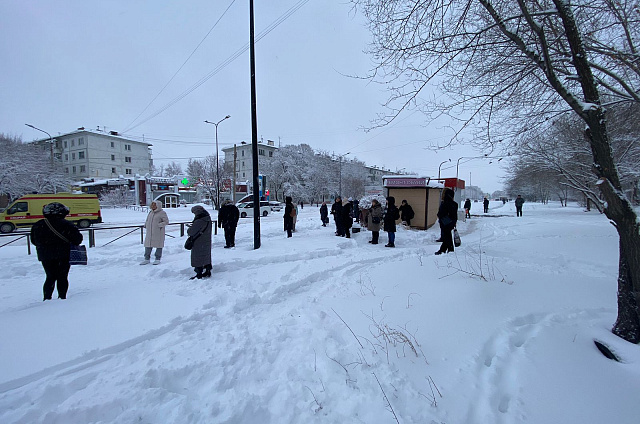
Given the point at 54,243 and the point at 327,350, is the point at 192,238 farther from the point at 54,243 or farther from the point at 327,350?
the point at 327,350

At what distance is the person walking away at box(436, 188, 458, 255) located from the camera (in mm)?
7211

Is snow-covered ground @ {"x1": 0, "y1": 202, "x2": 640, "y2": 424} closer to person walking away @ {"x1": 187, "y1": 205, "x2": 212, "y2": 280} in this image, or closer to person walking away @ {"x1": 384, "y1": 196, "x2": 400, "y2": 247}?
person walking away @ {"x1": 187, "y1": 205, "x2": 212, "y2": 280}

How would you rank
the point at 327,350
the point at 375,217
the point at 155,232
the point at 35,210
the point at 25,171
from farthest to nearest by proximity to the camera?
the point at 25,171, the point at 35,210, the point at 375,217, the point at 155,232, the point at 327,350

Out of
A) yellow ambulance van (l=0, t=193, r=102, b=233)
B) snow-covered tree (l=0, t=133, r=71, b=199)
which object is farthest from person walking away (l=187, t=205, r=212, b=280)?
snow-covered tree (l=0, t=133, r=71, b=199)

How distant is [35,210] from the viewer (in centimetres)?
1620

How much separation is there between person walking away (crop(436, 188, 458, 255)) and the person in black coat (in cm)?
789

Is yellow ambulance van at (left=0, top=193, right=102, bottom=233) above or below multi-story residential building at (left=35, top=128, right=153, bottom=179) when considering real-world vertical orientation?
below

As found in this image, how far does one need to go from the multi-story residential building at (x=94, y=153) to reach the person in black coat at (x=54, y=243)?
190 ft

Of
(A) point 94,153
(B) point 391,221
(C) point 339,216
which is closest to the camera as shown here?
(B) point 391,221

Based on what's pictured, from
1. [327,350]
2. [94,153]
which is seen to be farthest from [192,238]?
[94,153]

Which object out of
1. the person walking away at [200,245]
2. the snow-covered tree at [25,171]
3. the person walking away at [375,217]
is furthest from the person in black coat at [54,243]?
the snow-covered tree at [25,171]

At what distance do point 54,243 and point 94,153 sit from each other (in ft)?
210

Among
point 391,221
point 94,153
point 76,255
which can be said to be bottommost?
point 76,255

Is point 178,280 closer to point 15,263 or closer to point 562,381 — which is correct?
point 15,263
